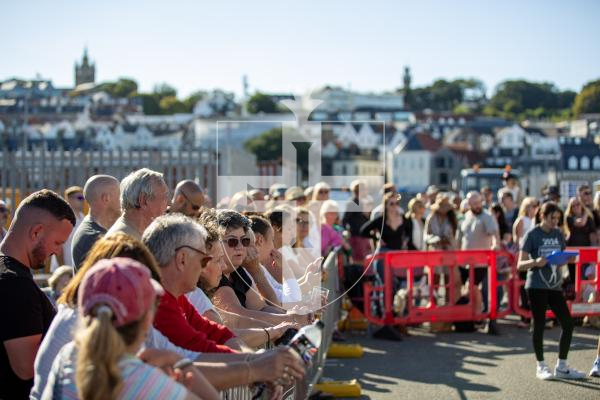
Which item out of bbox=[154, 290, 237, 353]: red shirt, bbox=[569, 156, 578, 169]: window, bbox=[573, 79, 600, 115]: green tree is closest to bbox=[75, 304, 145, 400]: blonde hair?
bbox=[154, 290, 237, 353]: red shirt

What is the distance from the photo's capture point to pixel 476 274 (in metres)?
12.2

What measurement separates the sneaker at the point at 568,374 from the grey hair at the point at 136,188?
16.1ft

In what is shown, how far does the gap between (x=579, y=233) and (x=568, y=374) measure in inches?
168

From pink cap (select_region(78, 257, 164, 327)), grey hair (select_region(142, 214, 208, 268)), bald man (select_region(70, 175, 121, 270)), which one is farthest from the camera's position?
bald man (select_region(70, 175, 121, 270))

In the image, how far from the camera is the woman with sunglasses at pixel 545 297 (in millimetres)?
9039

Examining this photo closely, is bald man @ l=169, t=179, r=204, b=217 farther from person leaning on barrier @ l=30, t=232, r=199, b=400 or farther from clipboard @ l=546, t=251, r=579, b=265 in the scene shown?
person leaning on barrier @ l=30, t=232, r=199, b=400

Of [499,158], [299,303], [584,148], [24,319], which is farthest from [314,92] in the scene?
[499,158]

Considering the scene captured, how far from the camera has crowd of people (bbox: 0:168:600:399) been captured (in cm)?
307

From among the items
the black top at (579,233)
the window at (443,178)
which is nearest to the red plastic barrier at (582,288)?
the black top at (579,233)

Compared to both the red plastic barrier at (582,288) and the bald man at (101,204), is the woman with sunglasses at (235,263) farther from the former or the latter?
the red plastic barrier at (582,288)

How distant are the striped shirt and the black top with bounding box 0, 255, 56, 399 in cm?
92

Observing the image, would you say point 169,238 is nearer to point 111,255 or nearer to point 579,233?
point 111,255

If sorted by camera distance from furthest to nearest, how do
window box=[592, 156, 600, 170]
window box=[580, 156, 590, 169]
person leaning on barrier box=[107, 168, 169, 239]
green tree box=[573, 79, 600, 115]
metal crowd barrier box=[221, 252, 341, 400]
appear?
1. window box=[580, 156, 590, 169]
2. window box=[592, 156, 600, 170]
3. green tree box=[573, 79, 600, 115]
4. person leaning on barrier box=[107, 168, 169, 239]
5. metal crowd barrier box=[221, 252, 341, 400]

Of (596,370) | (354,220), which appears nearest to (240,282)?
(596,370)
